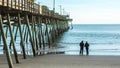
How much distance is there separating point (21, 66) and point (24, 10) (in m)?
6.23

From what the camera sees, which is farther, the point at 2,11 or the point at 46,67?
the point at 2,11

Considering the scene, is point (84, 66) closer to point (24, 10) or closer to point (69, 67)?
point (69, 67)

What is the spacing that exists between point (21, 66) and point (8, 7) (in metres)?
3.47

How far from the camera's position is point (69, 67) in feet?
70.5

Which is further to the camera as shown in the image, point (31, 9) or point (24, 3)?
point (31, 9)

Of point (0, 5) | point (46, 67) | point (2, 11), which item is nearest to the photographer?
point (0, 5)

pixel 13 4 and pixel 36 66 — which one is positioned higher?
pixel 13 4

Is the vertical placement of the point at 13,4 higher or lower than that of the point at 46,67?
higher

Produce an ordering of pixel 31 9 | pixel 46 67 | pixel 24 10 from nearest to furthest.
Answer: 1. pixel 46 67
2. pixel 24 10
3. pixel 31 9

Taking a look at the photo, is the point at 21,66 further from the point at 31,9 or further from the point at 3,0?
the point at 31,9

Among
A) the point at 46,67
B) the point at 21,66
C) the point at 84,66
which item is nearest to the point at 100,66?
the point at 84,66

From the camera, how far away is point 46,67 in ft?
70.2

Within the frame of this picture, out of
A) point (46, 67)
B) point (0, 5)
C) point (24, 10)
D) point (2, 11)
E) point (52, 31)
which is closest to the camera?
point (0, 5)

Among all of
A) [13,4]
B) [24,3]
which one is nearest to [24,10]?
[24,3]
